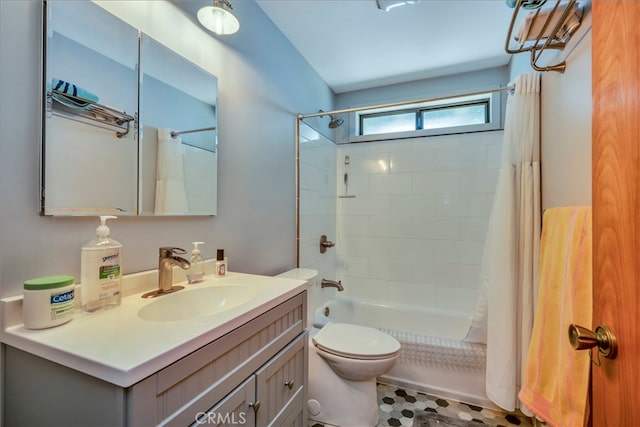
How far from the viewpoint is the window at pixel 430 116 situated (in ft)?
8.40

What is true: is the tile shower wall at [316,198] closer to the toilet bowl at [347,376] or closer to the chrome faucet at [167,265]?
the toilet bowl at [347,376]

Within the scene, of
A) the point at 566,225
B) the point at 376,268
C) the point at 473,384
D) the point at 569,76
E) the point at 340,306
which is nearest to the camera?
the point at 566,225

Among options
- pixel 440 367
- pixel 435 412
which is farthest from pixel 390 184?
pixel 435 412

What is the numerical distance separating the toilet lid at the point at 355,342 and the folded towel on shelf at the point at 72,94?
151 centimetres

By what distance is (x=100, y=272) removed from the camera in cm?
81

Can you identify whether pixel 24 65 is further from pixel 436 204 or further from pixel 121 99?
pixel 436 204

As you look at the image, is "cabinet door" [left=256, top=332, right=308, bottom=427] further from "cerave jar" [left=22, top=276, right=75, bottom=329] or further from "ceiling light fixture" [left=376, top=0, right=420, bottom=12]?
"ceiling light fixture" [left=376, top=0, right=420, bottom=12]

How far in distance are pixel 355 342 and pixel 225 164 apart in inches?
49.0

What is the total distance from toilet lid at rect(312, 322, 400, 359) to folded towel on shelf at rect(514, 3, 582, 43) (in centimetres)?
157

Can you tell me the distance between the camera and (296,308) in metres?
1.11

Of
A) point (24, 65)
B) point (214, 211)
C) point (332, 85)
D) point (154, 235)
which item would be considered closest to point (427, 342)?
point (214, 211)

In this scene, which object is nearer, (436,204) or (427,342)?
(427,342)

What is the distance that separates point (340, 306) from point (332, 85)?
2.22 metres

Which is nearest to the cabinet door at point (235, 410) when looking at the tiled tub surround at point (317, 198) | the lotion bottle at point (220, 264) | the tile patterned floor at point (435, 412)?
the lotion bottle at point (220, 264)
